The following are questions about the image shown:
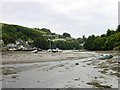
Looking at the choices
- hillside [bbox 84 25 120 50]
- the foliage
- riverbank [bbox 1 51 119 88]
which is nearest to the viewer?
riverbank [bbox 1 51 119 88]

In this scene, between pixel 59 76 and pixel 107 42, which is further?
pixel 107 42

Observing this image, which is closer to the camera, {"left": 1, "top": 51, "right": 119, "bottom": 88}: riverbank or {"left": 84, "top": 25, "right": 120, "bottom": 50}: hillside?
{"left": 1, "top": 51, "right": 119, "bottom": 88}: riverbank

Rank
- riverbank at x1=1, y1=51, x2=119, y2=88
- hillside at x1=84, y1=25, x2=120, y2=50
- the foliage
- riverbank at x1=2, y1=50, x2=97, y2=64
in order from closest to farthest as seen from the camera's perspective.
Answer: riverbank at x1=1, y1=51, x2=119, y2=88, riverbank at x1=2, y1=50, x2=97, y2=64, hillside at x1=84, y1=25, x2=120, y2=50, the foliage

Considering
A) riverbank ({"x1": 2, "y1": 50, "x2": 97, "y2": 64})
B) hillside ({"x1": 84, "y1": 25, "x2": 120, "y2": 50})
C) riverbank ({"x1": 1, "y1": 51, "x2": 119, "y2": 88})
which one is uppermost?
hillside ({"x1": 84, "y1": 25, "x2": 120, "y2": 50})

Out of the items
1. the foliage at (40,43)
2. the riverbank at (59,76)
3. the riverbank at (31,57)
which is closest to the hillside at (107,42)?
the foliage at (40,43)

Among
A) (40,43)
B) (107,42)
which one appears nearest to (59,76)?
(107,42)

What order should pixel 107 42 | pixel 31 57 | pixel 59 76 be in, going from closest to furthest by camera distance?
1. pixel 59 76
2. pixel 31 57
3. pixel 107 42

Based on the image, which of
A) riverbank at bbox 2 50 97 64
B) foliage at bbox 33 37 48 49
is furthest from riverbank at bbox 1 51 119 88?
foliage at bbox 33 37 48 49

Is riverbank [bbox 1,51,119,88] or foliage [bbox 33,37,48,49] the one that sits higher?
foliage [bbox 33,37,48,49]

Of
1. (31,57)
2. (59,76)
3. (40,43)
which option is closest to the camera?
(59,76)

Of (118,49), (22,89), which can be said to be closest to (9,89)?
(22,89)

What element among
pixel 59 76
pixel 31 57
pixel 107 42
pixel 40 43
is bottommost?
pixel 59 76

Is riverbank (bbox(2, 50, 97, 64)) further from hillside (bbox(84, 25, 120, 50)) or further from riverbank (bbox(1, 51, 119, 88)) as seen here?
hillside (bbox(84, 25, 120, 50))

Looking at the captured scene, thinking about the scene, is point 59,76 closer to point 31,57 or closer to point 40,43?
point 31,57
